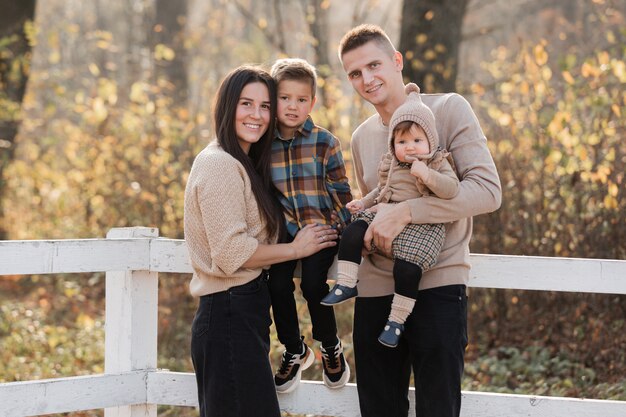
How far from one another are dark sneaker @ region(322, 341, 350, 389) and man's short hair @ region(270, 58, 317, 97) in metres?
1.15

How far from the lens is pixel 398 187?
3.68 m

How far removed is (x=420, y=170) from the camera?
3451 millimetres

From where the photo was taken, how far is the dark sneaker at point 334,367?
3939mm

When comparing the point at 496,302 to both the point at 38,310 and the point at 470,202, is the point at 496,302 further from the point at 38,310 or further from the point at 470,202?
the point at 38,310

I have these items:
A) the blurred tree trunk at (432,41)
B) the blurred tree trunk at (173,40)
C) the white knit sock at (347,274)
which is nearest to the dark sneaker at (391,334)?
the white knit sock at (347,274)

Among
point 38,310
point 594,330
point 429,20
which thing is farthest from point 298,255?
point 38,310

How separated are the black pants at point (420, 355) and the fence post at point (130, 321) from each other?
1064 millimetres

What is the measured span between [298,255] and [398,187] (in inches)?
19.8

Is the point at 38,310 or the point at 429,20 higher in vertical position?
the point at 429,20

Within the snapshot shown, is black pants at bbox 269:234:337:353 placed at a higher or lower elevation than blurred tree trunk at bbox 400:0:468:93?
lower

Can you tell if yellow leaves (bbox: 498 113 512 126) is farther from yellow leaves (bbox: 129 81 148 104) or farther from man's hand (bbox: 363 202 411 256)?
man's hand (bbox: 363 202 411 256)

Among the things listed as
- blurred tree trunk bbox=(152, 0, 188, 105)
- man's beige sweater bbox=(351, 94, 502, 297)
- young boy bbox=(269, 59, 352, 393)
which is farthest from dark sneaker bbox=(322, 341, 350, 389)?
blurred tree trunk bbox=(152, 0, 188, 105)

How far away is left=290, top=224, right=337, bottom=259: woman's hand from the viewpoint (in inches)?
147

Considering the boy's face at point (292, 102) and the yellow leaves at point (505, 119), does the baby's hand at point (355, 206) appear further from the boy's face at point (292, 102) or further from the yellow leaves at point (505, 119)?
A: the yellow leaves at point (505, 119)
